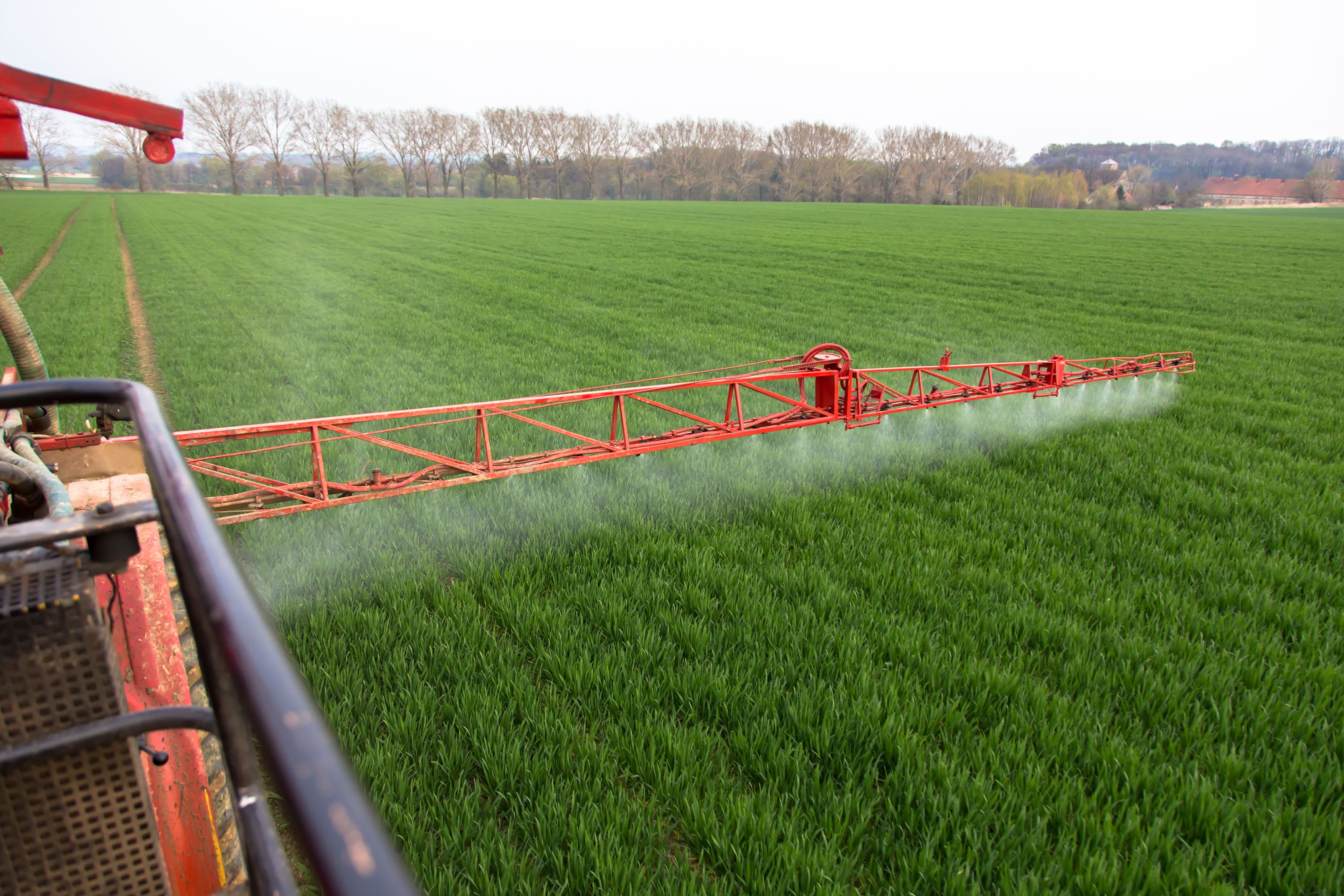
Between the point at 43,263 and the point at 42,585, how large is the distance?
97.5 feet

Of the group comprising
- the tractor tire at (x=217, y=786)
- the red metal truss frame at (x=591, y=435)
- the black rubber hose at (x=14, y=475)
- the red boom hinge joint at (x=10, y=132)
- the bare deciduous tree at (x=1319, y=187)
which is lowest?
the tractor tire at (x=217, y=786)

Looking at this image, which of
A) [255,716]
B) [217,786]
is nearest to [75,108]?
[217,786]

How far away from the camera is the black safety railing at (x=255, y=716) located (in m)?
0.48

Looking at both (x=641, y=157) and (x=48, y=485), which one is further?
(x=641, y=157)

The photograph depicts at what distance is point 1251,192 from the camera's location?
125000 mm

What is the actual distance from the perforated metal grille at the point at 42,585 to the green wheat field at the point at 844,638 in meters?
1.72

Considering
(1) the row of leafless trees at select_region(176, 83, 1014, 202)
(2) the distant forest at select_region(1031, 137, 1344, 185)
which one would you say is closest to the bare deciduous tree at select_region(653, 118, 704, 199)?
(1) the row of leafless trees at select_region(176, 83, 1014, 202)

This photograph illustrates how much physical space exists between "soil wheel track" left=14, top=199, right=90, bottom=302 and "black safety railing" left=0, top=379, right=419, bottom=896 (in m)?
9.70

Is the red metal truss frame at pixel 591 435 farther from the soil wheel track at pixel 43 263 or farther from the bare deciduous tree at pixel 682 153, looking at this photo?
the bare deciduous tree at pixel 682 153

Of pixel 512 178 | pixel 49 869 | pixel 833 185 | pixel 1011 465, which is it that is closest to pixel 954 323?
pixel 1011 465

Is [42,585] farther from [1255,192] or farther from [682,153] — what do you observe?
[1255,192]

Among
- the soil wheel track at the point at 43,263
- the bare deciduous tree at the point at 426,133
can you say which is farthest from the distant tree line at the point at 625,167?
the soil wheel track at the point at 43,263

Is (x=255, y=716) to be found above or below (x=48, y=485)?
above

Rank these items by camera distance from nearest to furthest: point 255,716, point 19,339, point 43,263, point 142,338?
point 255,716 < point 19,339 < point 142,338 < point 43,263
